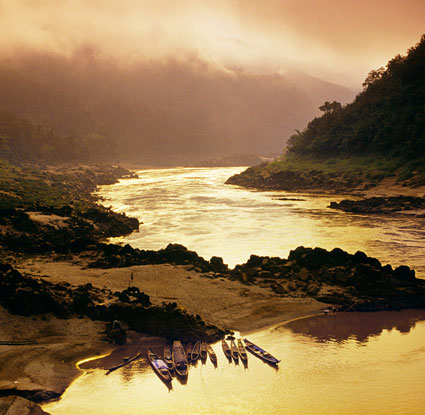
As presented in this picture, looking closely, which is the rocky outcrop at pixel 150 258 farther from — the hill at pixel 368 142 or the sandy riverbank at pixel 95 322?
the hill at pixel 368 142

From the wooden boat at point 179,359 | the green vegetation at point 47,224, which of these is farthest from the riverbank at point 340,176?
the wooden boat at point 179,359

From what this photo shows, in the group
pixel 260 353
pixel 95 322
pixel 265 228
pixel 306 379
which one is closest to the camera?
pixel 306 379

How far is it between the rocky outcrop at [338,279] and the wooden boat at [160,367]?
37.8 ft

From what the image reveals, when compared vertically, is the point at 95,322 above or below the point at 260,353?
above

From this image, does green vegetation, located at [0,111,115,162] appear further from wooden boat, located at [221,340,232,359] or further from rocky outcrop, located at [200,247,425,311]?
wooden boat, located at [221,340,232,359]

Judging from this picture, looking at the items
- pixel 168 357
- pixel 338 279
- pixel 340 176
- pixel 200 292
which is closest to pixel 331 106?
pixel 340 176

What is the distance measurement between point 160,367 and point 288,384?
5840 millimetres

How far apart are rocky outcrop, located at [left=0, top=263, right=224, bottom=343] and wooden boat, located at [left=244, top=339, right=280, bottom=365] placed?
1.86 metres

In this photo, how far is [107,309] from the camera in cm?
2583

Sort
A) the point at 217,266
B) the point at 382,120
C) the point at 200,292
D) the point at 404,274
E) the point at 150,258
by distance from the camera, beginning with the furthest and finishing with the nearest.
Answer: the point at 382,120
the point at 150,258
the point at 217,266
the point at 404,274
the point at 200,292

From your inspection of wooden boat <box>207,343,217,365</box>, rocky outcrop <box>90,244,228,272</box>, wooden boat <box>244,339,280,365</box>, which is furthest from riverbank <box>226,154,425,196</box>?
wooden boat <box>207,343,217,365</box>

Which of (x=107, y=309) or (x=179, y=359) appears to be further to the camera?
(x=107, y=309)

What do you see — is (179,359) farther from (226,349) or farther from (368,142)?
(368,142)

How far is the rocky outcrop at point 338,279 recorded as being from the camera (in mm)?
30141
